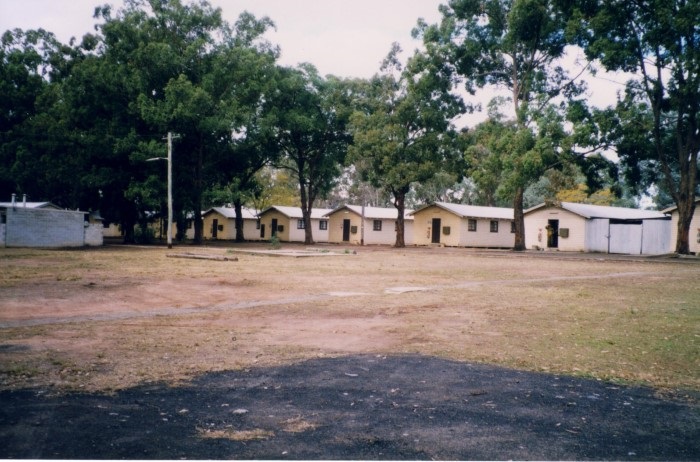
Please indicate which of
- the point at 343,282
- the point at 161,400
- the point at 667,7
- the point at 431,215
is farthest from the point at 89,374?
the point at 431,215

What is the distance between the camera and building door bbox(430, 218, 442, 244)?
49156 mm

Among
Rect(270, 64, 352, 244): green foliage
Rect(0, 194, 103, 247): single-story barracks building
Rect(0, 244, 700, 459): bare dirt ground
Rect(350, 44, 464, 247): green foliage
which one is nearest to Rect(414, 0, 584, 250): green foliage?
Rect(350, 44, 464, 247): green foliage

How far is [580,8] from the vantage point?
31203mm

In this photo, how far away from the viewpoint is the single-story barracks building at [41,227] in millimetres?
32531

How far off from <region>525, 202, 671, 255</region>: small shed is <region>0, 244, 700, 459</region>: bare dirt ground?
78.5 feet

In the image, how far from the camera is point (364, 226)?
173 feet

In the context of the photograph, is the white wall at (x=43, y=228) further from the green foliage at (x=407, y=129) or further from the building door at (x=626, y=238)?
the building door at (x=626, y=238)

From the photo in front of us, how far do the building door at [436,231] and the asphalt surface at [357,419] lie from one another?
142 ft

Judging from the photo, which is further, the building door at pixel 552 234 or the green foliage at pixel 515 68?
the building door at pixel 552 234

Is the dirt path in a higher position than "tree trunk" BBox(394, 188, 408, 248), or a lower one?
lower

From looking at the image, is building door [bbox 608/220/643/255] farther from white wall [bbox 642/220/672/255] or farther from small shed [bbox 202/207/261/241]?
small shed [bbox 202/207/261/241]

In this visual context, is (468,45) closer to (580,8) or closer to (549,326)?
(580,8)

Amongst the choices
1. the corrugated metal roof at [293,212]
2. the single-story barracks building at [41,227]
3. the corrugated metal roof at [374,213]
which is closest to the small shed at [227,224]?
the corrugated metal roof at [293,212]

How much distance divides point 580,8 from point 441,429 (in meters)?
32.8
